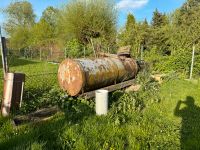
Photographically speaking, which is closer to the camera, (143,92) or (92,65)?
(92,65)

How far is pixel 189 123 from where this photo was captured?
18.5 ft

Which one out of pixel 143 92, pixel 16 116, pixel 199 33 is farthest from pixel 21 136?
pixel 199 33

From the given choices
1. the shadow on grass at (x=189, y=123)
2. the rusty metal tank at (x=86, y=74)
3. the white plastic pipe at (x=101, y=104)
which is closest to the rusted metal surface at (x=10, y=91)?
the white plastic pipe at (x=101, y=104)

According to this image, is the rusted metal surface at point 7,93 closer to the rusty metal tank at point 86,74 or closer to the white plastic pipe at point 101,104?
the white plastic pipe at point 101,104

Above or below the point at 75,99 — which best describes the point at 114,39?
above

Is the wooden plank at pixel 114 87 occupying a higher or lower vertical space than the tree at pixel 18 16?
lower

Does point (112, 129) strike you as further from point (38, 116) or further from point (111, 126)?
point (38, 116)

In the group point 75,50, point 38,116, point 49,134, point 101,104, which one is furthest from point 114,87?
point 75,50

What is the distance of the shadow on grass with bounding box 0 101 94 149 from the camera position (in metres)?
4.07

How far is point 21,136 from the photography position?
435 centimetres

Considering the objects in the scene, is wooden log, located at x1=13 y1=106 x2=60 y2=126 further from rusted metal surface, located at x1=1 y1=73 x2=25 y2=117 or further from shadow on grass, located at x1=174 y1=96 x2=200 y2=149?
shadow on grass, located at x1=174 y1=96 x2=200 y2=149

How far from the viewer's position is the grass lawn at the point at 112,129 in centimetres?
425

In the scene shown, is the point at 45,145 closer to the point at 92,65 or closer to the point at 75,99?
the point at 75,99

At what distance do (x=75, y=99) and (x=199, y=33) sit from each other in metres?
13.5
